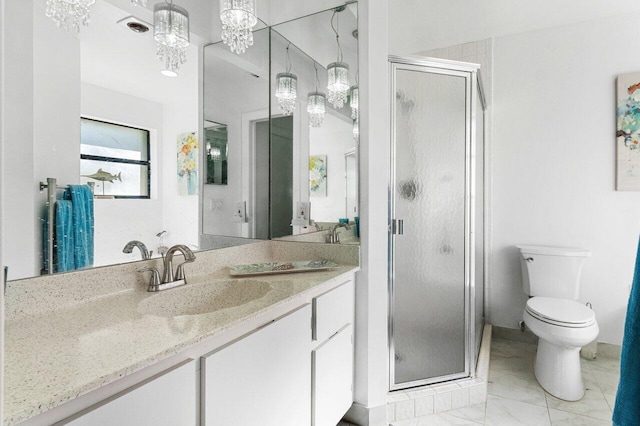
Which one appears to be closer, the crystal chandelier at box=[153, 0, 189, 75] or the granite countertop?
the granite countertop

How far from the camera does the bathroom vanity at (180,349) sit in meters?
0.69

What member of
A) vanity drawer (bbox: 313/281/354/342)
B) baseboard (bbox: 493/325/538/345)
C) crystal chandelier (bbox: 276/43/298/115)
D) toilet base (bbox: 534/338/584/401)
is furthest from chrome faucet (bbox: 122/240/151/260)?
baseboard (bbox: 493/325/538/345)

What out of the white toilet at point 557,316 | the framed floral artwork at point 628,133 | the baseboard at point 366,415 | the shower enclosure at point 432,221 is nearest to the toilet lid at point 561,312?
the white toilet at point 557,316

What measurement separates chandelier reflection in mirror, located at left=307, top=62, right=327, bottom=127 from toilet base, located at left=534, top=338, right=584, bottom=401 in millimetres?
2023

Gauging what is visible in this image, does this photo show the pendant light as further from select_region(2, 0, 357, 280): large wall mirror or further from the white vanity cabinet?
the white vanity cabinet

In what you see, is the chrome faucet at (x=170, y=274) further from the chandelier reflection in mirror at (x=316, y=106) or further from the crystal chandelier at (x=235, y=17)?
the chandelier reflection in mirror at (x=316, y=106)

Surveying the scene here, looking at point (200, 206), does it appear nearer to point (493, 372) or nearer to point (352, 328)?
point (352, 328)

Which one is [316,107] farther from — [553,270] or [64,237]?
[553,270]

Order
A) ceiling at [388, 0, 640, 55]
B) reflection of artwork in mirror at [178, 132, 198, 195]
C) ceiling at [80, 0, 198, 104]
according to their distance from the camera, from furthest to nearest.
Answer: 1. ceiling at [388, 0, 640, 55]
2. reflection of artwork in mirror at [178, 132, 198, 195]
3. ceiling at [80, 0, 198, 104]

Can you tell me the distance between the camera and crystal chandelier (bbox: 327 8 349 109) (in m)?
1.97

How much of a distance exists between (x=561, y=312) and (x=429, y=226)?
1004 mm

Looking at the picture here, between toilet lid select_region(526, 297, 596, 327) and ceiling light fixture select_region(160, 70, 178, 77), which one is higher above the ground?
ceiling light fixture select_region(160, 70, 178, 77)

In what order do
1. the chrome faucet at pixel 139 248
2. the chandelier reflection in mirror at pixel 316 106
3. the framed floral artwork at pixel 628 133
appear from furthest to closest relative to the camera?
the framed floral artwork at pixel 628 133 → the chandelier reflection in mirror at pixel 316 106 → the chrome faucet at pixel 139 248

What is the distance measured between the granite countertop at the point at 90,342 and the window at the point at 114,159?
381mm
